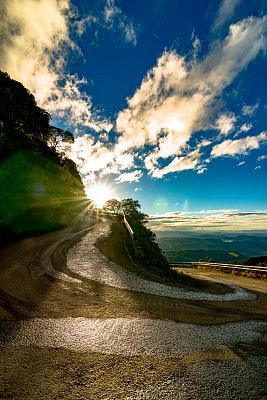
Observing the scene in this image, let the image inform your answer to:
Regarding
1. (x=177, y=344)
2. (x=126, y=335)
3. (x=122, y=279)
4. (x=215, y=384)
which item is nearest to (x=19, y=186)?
(x=122, y=279)

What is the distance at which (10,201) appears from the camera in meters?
11.9

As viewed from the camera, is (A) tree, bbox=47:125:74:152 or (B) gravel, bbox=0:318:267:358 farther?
(A) tree, bbox=47:125:74:152

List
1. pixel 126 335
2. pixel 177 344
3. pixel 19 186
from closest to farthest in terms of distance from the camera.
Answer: pixel 177 344 < pixel 126 335 < pixel 19 186

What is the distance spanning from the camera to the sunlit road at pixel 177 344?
1.93m

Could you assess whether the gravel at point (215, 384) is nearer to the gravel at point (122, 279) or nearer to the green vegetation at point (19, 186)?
the gravel at point (122, 279)

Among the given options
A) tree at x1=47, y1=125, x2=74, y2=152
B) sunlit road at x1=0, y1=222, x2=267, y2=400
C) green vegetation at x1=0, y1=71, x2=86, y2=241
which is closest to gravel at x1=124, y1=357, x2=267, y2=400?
sunlit road at x1=0, y1=222, x2=267, y2=400

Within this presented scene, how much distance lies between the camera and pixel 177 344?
2.68 meters

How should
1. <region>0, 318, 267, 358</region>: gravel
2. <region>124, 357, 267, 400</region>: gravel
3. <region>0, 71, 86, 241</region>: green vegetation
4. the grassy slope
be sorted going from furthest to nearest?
<region>0, 71, 86, 241</region>: green vegetation, the grassy slope, <region>0, 318, 267, 358</region>: gravel, <region>124, 357, 267, 400</region>: gravel

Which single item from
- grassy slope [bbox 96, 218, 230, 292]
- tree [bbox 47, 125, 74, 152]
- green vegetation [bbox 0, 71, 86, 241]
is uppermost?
tree [bbox 47, 125, 74, 152]

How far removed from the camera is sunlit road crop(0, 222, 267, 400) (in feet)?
6.33

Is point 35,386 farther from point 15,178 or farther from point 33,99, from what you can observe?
point 33,99

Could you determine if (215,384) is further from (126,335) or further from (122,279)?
(122,279)

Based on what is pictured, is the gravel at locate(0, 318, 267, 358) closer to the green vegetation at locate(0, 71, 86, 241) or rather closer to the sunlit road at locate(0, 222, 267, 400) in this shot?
the sunlit road at locate(0, 222, 267, 400)

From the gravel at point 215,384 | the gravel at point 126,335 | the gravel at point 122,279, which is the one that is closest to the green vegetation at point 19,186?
the gravel at point 122,279
